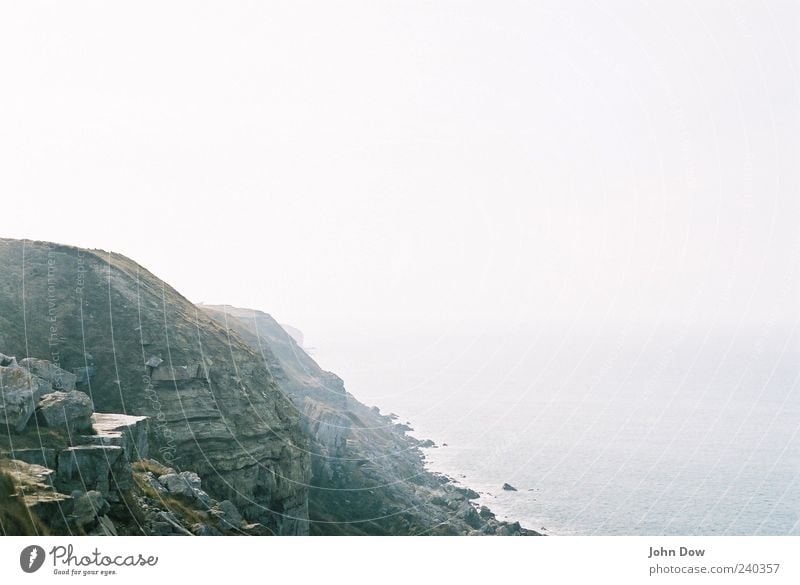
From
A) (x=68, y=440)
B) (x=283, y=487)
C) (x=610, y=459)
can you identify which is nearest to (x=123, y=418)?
(x=68, y=440)

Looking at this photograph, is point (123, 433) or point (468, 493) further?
point (468, 493)

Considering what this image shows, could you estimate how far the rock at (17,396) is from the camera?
3728 centimetres

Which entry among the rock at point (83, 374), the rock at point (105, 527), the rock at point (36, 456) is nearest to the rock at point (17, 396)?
the rock at point (36, 456)

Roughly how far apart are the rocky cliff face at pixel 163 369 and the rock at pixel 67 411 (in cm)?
1092

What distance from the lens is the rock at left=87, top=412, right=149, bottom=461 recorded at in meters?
38.1

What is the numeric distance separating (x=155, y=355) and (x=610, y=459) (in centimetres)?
9920

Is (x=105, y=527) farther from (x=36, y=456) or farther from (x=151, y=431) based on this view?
(x=151, y=431)

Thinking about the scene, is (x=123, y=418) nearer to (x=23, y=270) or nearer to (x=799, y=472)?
(x=23, y=270)

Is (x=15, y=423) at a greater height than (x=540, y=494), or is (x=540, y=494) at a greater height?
(x=15, y=423)

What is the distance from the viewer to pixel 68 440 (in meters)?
37.2
